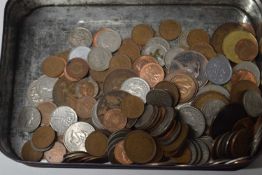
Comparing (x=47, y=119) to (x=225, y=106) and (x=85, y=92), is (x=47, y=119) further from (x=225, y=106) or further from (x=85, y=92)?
(x=225, y=106)

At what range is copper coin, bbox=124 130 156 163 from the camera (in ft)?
3.17

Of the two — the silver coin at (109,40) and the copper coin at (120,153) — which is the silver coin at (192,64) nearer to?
the silver coin at (109,40)

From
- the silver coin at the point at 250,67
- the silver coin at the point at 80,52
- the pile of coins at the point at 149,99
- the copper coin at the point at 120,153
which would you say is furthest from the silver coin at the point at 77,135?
the silver coin at the point at 250,67

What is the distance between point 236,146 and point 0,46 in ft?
2.48

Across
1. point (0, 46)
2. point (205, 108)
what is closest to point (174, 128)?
point (205, 108)

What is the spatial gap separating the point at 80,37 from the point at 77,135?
0.32m

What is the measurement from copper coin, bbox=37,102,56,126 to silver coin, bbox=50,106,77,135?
17 mm

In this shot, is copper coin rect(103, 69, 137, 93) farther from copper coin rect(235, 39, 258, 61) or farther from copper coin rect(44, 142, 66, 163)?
copper coin rect(235, 39, 258, 61)

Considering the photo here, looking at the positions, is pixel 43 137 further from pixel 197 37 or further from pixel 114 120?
pixel 197 37

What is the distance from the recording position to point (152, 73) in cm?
112

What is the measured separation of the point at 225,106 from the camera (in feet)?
3.37

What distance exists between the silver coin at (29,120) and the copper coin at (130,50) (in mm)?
324

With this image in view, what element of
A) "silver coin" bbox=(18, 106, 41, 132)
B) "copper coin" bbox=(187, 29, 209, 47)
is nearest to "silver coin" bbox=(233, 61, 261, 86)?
"copper coin" bbox=(187, 29, 209, 47)

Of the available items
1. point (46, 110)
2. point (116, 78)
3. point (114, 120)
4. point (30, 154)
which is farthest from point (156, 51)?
point (30, 154)
